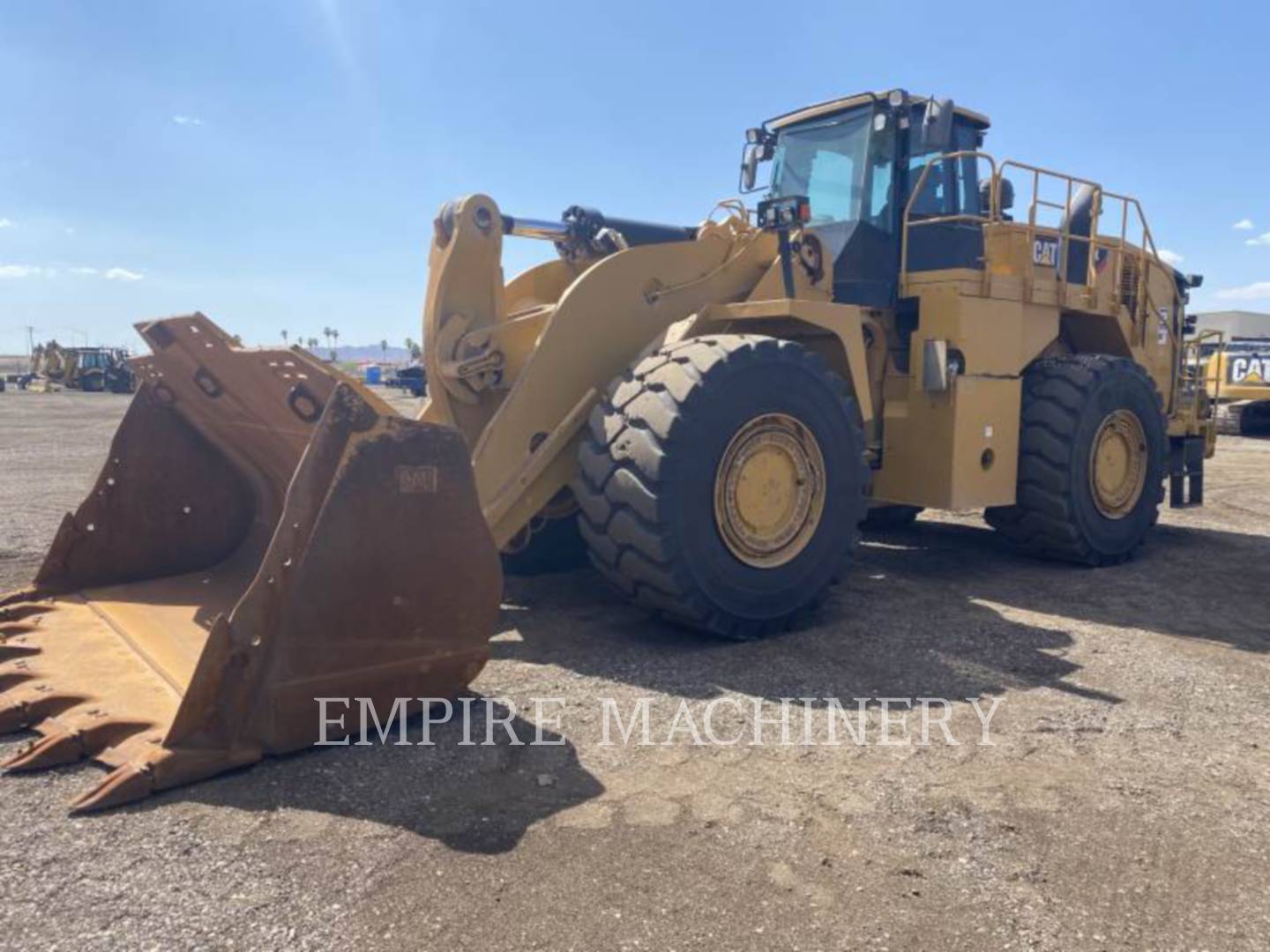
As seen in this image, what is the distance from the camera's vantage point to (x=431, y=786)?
130 inches

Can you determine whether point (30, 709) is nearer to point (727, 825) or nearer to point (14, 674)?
point (14, 674)

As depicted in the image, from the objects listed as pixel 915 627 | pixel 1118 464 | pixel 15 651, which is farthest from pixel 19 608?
pixel 1118 464

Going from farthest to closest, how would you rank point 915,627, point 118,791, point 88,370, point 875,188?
point 88,370
point 875,188
point 915,627
point 118,791

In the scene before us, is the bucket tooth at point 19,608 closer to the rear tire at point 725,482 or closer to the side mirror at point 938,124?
the rear tire at point 725,482

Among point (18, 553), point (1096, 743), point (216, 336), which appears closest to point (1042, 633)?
point (1096, 743)

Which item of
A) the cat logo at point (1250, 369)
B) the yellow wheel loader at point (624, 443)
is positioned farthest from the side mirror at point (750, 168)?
the cat logo at point (1250, 369)

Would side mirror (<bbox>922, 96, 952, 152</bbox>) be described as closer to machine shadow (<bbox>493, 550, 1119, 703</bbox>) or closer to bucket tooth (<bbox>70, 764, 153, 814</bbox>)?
machine shadow (<bbox>493, 550, 1119, 703</bbox>)

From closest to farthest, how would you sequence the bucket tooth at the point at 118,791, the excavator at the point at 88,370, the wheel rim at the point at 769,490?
the bucket tooth at the point at 118,791 < the wheel rim at the point at 769,490 < the excavator at the point at 88,370

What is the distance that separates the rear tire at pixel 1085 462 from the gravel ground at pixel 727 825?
201 cm

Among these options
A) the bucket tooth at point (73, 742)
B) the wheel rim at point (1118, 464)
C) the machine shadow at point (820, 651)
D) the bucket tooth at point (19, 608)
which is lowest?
the machine shadow at point (820, 651)

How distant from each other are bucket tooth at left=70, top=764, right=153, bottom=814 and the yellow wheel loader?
11mm

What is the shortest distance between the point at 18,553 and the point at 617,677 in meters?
5.28

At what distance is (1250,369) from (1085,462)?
17.9 m

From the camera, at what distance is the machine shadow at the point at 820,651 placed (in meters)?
4.43
